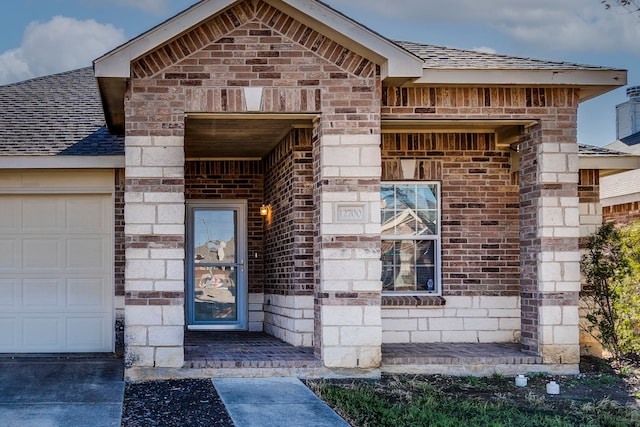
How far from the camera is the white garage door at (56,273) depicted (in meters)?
11.7

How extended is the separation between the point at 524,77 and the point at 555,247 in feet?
6.90

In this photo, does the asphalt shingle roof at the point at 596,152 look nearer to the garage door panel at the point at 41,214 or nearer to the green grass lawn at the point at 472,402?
the green grass lawn at the point at 472,402

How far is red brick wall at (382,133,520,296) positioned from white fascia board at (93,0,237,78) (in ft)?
12.1

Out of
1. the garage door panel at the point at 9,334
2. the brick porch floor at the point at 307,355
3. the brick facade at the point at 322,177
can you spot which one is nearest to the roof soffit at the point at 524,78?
the brick facade at the point at 322,177

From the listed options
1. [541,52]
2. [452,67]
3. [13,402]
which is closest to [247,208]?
[452,67]

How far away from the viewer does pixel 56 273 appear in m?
11.8

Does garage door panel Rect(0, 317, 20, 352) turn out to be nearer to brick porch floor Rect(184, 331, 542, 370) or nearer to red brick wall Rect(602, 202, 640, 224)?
brick porch floor Rect(184, 331, 542, 370)

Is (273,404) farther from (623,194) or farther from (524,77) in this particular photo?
(623,194)

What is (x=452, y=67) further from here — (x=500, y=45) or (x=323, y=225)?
(x=500, y=45)

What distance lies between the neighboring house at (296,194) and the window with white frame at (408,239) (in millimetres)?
24

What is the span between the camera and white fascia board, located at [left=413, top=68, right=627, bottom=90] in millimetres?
9720

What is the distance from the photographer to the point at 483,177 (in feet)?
39.2

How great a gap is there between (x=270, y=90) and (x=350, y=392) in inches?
139

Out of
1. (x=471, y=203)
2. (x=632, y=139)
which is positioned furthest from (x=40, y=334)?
(x=632, y=139)
